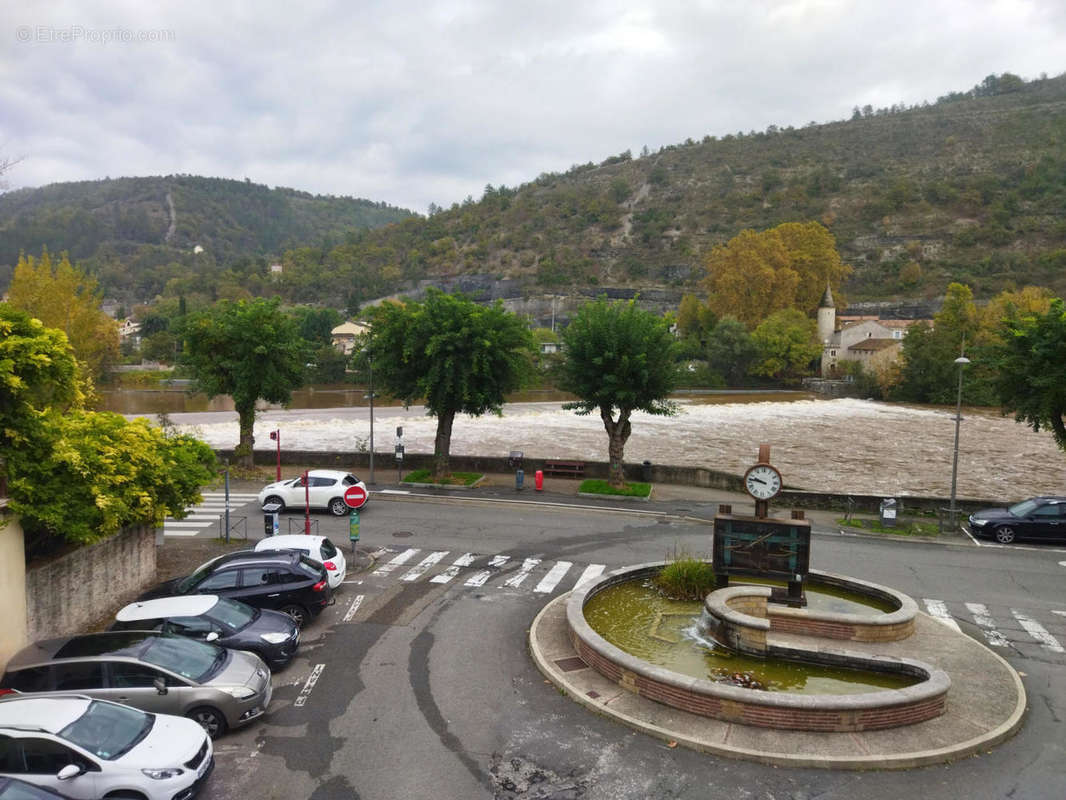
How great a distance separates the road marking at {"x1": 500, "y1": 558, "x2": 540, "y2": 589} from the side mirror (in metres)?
10.1

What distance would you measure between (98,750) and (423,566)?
10781mm

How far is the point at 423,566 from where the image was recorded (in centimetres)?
1852

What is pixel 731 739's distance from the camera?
961 centimetres

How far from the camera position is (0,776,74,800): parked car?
6.73 metres

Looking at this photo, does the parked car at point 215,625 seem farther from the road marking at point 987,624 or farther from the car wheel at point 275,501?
the road marking at point 987,624

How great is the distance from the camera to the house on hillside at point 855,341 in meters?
88.6

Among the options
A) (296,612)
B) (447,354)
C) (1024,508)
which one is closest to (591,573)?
(296,612)

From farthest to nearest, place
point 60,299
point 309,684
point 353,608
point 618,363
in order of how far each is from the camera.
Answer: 1. point 60,299
2. point 618,363
3. point 353,608
4. point 309,684

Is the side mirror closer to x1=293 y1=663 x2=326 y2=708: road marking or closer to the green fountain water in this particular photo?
x1=293 y1=663 x2=326 y2=708: road marking

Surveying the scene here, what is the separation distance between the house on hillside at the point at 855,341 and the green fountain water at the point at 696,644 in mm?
78238

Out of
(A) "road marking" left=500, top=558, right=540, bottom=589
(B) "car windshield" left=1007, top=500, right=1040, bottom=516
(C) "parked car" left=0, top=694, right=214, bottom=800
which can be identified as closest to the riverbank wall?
(B) "car windshield" left=1007, top=500, right=1040, bottom=516

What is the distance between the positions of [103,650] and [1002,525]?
78.5 feet

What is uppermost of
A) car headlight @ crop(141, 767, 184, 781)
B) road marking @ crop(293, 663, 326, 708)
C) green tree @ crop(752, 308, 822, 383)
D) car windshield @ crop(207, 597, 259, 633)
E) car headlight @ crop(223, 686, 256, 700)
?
green tree @ crop(752, 308, 822, 383)

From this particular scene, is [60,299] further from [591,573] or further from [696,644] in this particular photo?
[696,644]
